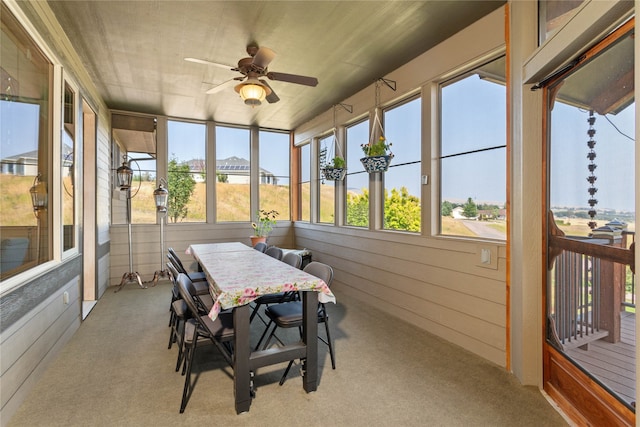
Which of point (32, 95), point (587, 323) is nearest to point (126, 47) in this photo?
point (32, 95)

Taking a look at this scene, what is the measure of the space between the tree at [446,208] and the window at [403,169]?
0.32m

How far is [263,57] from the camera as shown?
2.63 metres

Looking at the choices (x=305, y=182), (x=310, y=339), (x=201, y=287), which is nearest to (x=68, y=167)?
(x=201, y=287)

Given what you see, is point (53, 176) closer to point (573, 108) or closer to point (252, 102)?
point (252, 102)

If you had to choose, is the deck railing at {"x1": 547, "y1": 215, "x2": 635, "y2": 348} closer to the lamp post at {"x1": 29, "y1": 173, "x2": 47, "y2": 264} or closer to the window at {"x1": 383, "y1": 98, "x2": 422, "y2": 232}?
the window at {"x1": 383, "y1": 98, "x2": 422, "y2": 232}

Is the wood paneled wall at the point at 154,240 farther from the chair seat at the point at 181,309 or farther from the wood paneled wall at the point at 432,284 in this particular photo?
the chair seat at the point at 181,309

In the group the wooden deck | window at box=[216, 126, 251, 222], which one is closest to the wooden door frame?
the wooden deck

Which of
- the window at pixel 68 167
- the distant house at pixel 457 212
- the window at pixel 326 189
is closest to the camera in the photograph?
the window at pixel 68 167

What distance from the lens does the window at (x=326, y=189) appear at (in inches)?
208

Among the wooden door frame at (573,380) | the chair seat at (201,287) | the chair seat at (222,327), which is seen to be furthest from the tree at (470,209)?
the chair seat at (201,287)

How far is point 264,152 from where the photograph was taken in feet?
21.4

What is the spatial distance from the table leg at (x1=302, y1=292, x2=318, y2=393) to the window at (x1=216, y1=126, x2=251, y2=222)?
4289 millimetres

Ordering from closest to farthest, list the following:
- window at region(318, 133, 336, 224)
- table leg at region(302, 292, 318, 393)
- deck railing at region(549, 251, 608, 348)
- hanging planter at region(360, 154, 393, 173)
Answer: deck railing at region(549, 251, 608, 348)
table leg at region(302, 292, 318, 393)
hanging planter at region(360, 154, 393, 173)
window at region(318, 133, 336, 224)

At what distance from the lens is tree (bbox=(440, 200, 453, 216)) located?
3217mm
